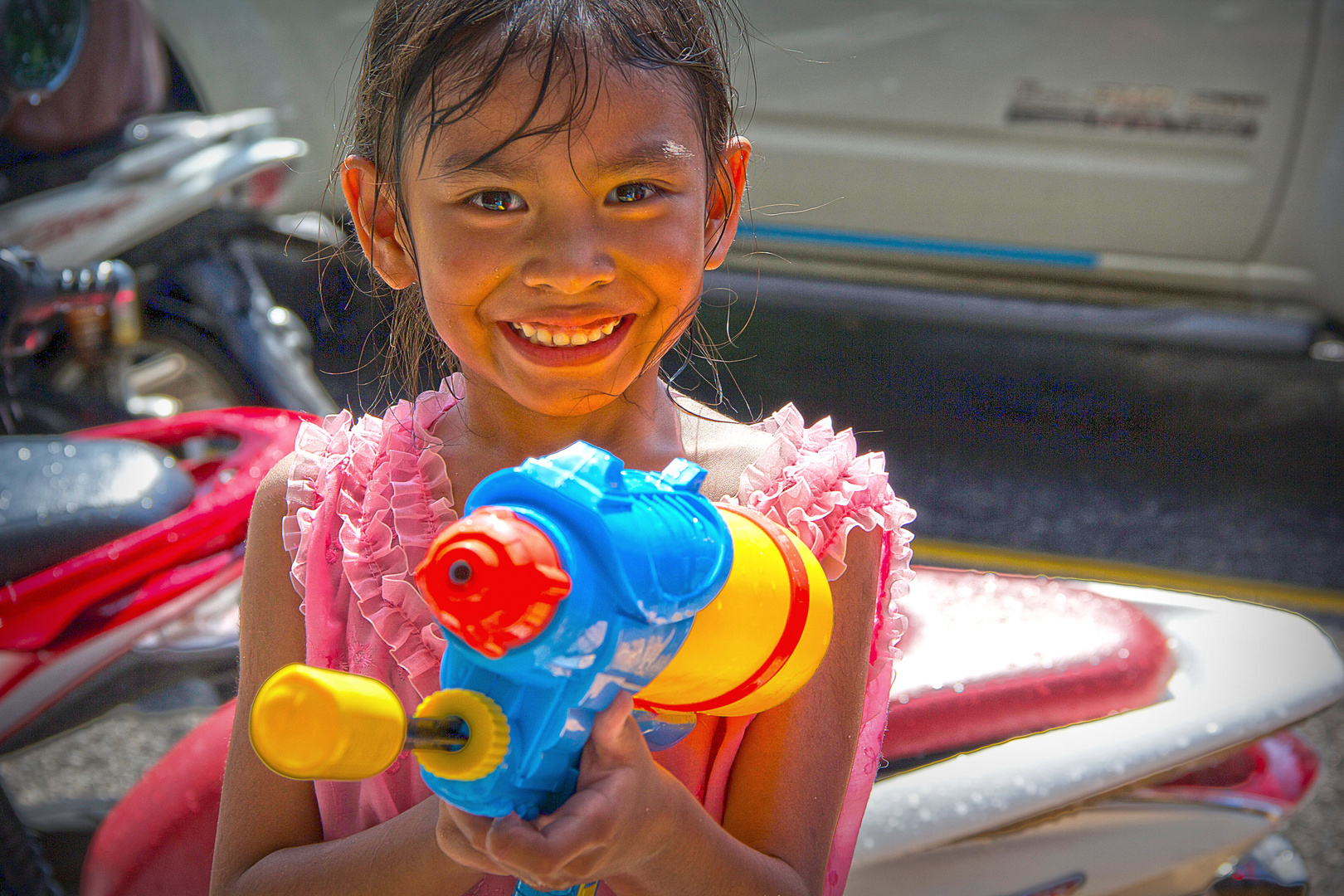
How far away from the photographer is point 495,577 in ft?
2.02

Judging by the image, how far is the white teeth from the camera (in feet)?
3.05

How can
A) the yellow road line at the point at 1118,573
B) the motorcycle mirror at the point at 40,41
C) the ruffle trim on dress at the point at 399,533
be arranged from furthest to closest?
the yellow road line at the point at 1118,573 < the motorcycle mirror at the point at 40,41 < the ruffle trim on dress at the point at 399,533

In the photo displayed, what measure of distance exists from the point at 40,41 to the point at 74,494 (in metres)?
1.67

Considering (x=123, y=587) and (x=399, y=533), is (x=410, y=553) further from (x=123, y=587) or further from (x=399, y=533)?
(x=123, y=587)

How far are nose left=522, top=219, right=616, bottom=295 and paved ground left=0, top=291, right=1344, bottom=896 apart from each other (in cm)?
226

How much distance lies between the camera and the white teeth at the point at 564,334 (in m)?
0.93

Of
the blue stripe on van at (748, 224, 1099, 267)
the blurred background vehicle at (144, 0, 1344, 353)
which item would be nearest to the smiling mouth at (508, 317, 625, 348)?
the blurred background vehicle at (144, 0, 1344, 353)

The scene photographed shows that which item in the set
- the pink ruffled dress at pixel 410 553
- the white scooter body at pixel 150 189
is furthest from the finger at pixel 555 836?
the white scooter body at pixel 150 189

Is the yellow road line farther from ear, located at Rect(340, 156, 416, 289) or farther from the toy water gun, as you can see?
the toy water gun

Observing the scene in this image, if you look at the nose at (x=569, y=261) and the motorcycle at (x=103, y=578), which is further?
the motorcycle at (x=103, y=578)

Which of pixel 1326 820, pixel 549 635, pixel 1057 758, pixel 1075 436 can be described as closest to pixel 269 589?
pixel 549 635

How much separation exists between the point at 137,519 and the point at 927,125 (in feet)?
11.4

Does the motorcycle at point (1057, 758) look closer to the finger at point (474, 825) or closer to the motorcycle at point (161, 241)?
the finger at point (474, 825)

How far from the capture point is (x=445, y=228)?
3.01ft
